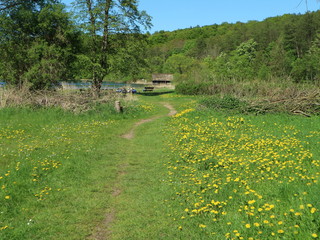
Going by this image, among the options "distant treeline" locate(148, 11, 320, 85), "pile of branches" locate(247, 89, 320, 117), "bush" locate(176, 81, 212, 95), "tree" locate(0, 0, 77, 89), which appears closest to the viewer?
"pile of branches" locate(247, 89, 320, 117)

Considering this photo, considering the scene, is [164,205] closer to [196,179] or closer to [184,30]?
[196,179]

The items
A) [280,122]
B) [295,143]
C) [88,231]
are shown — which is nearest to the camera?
[88,231]

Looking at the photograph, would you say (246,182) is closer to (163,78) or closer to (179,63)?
(163,78)

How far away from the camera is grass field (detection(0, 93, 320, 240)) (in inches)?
213

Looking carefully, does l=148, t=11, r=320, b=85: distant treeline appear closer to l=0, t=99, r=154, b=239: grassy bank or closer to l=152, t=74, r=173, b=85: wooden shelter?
l=152, t=74, r=173, b=85: wooden shelter

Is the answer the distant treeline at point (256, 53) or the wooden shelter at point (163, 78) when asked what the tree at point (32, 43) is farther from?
the wooden shelter at point (163, 78)

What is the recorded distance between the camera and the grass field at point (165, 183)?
17.7ft

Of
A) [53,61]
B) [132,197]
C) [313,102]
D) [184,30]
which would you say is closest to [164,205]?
[132,197]

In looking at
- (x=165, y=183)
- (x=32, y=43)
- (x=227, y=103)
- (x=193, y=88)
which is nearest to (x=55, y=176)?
(x=165, y=183)

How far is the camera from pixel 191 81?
39281 millimetres

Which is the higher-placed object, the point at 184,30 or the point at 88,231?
the point at 184,30

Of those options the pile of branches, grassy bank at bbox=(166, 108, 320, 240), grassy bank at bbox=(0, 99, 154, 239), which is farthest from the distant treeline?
grassy bank at bbox=(0, 99, 154, 239)

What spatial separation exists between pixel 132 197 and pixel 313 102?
49.8 feet

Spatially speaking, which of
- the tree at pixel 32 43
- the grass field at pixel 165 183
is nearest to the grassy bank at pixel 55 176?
the grass field at pixel 165 183
